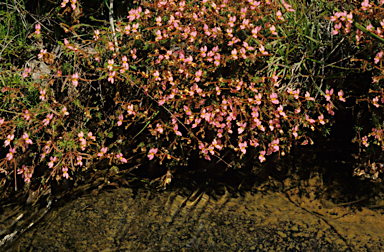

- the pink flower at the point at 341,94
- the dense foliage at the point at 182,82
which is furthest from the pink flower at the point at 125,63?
the pink flower at the point at 341,94

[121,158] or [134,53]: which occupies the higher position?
[134,53]

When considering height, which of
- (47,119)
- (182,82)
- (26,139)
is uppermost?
(182,82)

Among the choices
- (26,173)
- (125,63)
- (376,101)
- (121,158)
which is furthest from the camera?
(121,158)

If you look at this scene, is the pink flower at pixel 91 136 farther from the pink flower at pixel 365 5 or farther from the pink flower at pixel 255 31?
the pink flower at pixel 365 5

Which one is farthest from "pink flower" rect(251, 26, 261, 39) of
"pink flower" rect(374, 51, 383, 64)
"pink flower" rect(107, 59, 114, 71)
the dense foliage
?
"pink flower" rect(107, 59, 114, 71)

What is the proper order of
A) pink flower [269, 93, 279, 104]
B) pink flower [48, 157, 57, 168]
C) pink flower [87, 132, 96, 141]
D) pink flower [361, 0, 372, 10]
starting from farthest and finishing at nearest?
pink flower [87, 132, 96, 141]
pink flower [48, 157, 57, 168]
pink flower [269, 93, 279, 104]
pink flower [361, 0, 372, 10]

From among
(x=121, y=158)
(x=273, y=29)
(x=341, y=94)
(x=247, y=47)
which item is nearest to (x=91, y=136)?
(x=121, y=158)

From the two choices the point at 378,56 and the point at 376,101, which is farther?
the point at 376,101

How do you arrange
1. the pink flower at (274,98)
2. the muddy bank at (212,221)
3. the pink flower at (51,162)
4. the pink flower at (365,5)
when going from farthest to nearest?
the pink flower at (51,162) < the pink flower at (274,98) < the pink flower at (365,5) < the muddy bank at (212,221)

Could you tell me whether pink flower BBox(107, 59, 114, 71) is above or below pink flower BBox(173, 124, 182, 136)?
above

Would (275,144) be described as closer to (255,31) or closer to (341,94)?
(341,94)

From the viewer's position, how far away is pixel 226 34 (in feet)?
8.56

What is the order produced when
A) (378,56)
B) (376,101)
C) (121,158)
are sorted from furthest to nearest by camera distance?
(121,158) → (376,101) → (378,56)

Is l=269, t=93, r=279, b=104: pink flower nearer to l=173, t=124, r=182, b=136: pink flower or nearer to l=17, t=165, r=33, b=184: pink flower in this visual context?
l=173, t=124, r=182, b=136: pink flower
